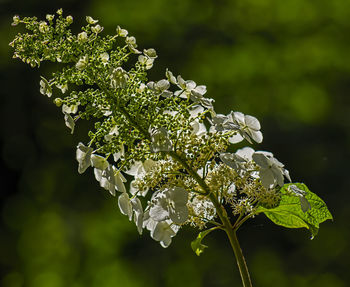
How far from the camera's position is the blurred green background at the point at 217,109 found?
217 centimetres

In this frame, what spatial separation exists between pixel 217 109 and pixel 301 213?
5.54ft

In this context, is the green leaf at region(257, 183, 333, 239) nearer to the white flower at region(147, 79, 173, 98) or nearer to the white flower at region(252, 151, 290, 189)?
the white flower at region(252, 151, 290, 189)

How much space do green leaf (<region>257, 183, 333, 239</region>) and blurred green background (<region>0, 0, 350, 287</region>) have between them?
4.92 feet

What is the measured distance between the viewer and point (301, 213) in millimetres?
647

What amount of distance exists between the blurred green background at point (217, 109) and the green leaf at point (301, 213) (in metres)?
1.50

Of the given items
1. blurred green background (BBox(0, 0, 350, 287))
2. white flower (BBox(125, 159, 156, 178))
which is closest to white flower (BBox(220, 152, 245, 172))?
white flower (BBox(125, 159, 156, 178))

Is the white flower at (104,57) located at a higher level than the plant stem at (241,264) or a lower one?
higher

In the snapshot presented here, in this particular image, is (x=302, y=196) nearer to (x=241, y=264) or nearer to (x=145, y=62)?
(x=241, y=264)

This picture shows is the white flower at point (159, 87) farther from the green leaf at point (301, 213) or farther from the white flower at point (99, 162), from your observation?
the green leaf at point (301, 213)

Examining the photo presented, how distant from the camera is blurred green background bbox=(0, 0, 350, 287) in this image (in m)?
2.17

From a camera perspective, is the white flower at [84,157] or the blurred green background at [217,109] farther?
the blurred green background at [217,109]

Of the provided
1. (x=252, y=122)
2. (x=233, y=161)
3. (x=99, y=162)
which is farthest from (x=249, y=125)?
(x=99, y=162)

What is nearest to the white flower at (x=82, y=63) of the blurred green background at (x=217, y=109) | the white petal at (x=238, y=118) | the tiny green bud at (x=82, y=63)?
the tiny green bud at (x=82, y=63)

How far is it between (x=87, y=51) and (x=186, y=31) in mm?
2057
